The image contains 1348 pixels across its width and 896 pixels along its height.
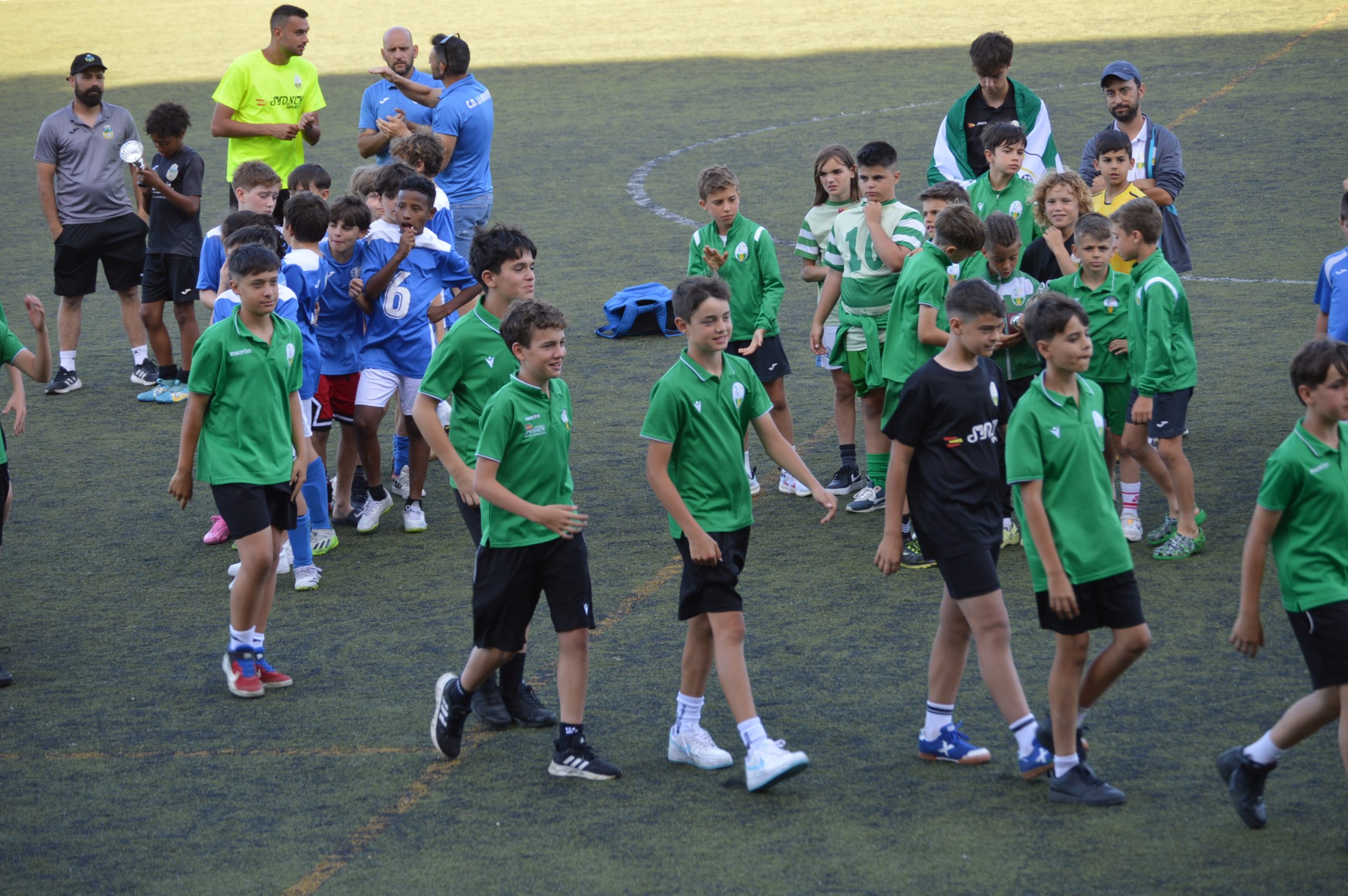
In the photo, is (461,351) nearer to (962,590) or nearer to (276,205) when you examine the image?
(962,590)

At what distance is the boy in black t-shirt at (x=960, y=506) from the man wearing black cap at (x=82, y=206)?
770 centimetres

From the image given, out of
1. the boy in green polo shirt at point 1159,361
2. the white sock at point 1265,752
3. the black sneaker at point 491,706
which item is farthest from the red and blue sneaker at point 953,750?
the boy in green polo shirt at point 1159,361

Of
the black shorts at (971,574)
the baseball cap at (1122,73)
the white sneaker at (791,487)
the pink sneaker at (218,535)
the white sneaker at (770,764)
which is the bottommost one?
the pink sneaker at (218,535)

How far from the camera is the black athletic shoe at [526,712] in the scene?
19.2 ft

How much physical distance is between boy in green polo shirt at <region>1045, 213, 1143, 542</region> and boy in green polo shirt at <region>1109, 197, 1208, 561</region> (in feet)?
0.20

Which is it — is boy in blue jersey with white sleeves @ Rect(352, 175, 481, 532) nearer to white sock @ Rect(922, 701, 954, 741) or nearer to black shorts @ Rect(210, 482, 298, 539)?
black shorts @ Rect(210, 482, 298, 539)

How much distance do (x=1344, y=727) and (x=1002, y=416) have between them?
1.61 metres

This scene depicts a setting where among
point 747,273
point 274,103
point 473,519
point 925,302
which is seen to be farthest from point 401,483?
point 274,103

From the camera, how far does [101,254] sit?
11016mm

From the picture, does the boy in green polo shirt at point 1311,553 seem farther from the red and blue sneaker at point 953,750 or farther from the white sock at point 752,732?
the white sock at point 752,732

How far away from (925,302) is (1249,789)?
→ 3.09 m

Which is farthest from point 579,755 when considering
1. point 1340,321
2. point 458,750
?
point 1340,321

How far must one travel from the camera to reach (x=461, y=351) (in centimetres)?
579

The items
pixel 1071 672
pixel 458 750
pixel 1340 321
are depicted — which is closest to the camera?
pixel 1071 672
